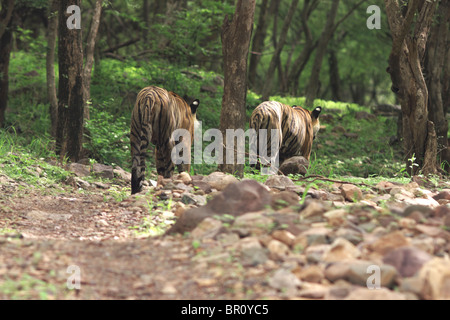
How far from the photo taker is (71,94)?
9.94 meters

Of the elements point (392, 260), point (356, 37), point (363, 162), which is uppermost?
point (356, 37)

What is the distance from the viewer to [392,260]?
372 centimetres

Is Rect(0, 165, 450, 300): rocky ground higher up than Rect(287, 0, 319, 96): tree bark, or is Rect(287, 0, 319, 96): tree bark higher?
Rect(287, 0, 319, 96): tree bark

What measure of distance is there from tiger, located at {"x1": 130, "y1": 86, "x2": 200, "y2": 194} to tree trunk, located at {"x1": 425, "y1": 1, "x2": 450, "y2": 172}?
17.6ft

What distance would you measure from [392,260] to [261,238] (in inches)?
37.9

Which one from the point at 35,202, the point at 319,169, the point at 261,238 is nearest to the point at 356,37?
the point at 319,169

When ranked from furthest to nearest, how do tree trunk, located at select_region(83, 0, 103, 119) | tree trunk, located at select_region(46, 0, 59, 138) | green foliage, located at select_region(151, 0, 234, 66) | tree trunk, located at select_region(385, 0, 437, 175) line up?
1. green foliage, located at select_region(151, 0, 234, 66)
2. tree trunk, located at select_region(46, 0, 59, 138)
3. tree trunk, located at select_region(83, 0, 103, 119)
4. tree trunk, located at select_region(385, 0, 437, 175)

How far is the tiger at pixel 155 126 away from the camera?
7.91m

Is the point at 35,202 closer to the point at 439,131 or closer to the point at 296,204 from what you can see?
the point at 296,204

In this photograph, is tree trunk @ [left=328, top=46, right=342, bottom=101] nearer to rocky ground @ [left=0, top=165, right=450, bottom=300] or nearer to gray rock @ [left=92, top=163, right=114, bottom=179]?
gray rock @ [left=92, top=163, right=114, bottom=179]

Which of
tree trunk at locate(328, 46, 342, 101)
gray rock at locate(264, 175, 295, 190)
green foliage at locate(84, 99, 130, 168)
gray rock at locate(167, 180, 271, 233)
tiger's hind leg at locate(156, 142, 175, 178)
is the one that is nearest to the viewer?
gray rock at locate(167, 180, 271, 233)

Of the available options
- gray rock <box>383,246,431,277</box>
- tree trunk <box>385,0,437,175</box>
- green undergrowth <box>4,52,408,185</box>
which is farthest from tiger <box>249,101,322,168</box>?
gray rock <box>383,246,431,277</box>

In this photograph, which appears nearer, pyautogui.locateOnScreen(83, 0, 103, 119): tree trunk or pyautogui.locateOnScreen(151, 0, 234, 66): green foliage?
pyautogui.locateOnScreen(83, 0, 103, 119): tree trunk

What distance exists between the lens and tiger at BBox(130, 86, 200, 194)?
26.0 ft
